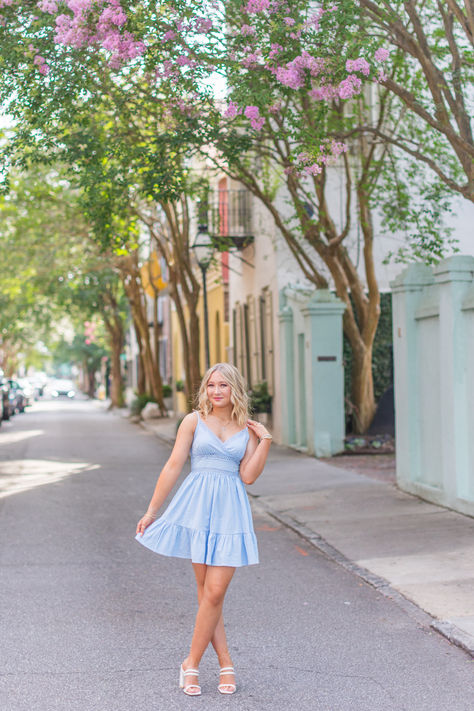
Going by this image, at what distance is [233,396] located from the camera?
532 centimetres

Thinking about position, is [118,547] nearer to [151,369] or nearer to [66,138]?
[66,138]

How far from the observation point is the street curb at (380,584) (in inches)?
249

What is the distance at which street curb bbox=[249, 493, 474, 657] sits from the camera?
20.8 feet

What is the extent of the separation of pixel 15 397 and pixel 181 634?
4301 centimetres

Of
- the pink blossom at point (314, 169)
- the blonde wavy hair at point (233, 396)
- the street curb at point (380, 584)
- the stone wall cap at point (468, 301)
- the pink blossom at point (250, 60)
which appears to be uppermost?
the pink blossom at point (250, 60)

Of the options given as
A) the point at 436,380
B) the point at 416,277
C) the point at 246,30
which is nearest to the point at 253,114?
the point at 246,30

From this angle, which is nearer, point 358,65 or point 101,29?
point 358,65

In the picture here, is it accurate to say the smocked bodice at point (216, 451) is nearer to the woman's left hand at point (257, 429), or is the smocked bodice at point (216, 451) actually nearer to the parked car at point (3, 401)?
the woman's left hand at point (257, 429)

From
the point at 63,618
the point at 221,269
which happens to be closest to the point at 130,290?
the point at 221,269

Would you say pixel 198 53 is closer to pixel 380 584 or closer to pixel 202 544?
pixel 380 584

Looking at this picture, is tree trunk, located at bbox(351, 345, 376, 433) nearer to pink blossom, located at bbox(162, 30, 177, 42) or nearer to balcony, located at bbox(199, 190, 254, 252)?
balcony, located at bbox(199, 190, 254, 252)

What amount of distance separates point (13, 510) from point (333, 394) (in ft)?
25.4

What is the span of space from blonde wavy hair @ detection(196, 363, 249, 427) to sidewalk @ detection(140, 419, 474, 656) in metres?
2.06

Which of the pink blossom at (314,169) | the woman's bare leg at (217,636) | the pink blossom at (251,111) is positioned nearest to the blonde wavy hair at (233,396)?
the woman's bare leg at (217,636)
